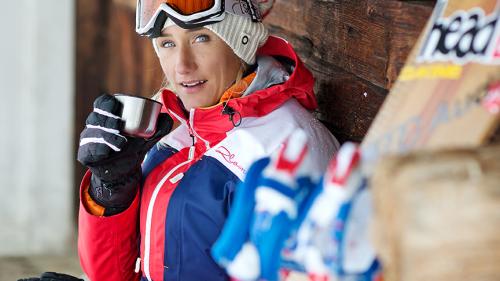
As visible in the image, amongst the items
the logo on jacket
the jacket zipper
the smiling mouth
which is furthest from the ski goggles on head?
the logo on jacket

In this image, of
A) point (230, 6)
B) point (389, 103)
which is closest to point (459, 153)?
point (389, 103)

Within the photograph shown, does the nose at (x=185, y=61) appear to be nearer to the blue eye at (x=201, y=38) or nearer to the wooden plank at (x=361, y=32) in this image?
the blue eye at (x=201, y=38)

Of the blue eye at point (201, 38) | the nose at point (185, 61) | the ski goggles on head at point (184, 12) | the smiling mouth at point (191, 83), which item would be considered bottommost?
the smiling mouth at point (191, 83)

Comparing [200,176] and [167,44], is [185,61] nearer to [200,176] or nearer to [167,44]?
[167,44]

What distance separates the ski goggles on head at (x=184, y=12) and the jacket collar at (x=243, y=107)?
21cm

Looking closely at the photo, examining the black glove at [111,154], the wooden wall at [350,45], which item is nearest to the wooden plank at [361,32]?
the wooden wall at [350,45]

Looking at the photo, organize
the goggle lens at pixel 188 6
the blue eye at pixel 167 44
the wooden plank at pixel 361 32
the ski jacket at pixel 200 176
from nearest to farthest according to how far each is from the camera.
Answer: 1. the wooden plank at pixel 361 32
2. the ski jacket at pixel 200 176
3. the goggle lens at pixel 188 6
4. the blue eye at pixel 167 44

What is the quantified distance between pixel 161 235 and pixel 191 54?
54 centimetres

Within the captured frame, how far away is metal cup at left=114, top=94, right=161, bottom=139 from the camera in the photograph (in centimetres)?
264

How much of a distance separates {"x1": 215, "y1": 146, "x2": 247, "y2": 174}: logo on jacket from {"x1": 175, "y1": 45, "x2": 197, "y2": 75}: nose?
0.26m

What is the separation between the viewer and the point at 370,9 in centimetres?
282

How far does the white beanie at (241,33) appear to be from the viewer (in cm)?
286

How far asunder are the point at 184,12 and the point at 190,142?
0.43 metres

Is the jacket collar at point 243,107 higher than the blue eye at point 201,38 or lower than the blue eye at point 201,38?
lower
